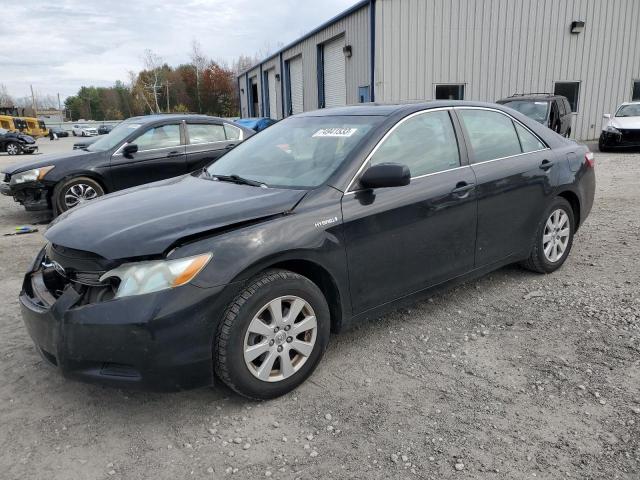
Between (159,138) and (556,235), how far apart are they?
19.2 feet

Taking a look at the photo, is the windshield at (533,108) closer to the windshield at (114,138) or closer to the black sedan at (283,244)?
the windshield at (114,138)

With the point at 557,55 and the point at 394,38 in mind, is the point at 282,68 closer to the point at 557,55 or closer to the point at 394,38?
the point at 394,38

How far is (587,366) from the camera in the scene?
316cm

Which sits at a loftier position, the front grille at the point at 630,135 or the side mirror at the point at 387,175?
the side mirror at the point at 387,175

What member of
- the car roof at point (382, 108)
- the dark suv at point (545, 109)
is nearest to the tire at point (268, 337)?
the car roof at point (382, 108)

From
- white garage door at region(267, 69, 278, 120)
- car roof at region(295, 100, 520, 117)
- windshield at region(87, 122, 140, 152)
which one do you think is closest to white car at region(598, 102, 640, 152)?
car roof at region(295, 100, 520, 117)

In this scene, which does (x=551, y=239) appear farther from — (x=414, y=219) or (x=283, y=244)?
(x=283, y=244)

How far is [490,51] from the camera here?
696 inches

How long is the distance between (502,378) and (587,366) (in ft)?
1.84

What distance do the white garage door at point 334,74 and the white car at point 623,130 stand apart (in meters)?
9.21

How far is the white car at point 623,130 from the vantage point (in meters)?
14.0

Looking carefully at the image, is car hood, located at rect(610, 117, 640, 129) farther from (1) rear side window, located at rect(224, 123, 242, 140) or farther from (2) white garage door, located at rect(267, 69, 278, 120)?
(2) white garage door, located at rect(267, 69, 278, 120)

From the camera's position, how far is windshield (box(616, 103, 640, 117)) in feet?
48.6

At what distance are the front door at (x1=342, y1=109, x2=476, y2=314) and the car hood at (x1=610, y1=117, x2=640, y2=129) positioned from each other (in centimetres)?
1282
